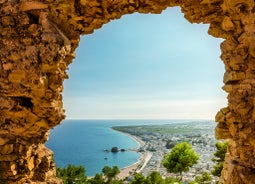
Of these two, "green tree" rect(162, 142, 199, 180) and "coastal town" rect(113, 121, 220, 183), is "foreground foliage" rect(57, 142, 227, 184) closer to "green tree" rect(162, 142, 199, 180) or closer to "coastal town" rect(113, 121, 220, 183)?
"green tree" rect(162, 142, 199, 180)

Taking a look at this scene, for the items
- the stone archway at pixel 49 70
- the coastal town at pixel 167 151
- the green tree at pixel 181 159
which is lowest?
the coastal town at pixel 167 151

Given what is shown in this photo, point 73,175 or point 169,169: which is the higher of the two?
point 169,169

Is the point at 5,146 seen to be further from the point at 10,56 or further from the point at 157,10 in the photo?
the point at 157,10

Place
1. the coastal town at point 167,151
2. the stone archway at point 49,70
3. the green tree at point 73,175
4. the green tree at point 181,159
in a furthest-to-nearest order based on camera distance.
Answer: the coastal town at point 167,151
the green tree at point 181,159
the green tree at point 73,175
the stone archway at point 49,70

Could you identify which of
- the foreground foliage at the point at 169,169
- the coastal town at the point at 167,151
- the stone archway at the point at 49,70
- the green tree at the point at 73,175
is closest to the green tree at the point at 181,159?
the foreground foliage at the point at 169,169

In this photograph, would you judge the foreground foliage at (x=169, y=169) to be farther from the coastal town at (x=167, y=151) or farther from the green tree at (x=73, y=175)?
the coastal town at (x=167, y=151)

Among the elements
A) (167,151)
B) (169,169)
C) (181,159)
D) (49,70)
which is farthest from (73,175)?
(167,151)

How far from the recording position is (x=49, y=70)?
5340 millimetres

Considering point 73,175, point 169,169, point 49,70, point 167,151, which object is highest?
point 49,70

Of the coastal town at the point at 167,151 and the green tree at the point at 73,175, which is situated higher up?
the green tree at the point at 73,175

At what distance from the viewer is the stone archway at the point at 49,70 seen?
485 centimetres

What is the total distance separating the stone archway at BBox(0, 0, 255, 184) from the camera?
485 cm

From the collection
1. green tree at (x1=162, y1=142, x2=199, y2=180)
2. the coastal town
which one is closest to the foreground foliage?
green tree at (x1=162, y1=142, x2=199, y2=180)

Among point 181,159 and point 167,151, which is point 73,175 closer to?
point 181,159
